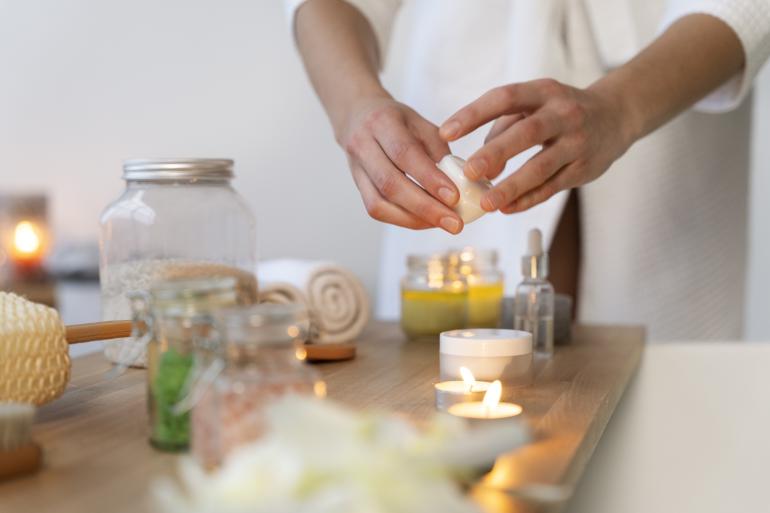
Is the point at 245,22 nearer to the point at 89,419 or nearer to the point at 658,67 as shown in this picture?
the point at 658,67

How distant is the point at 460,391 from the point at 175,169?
1.23 ft

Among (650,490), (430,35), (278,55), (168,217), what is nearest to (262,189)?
(278,55)

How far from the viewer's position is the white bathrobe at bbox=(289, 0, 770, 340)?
1466 millimetres

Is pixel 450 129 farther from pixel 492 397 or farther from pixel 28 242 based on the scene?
pixel 28 242

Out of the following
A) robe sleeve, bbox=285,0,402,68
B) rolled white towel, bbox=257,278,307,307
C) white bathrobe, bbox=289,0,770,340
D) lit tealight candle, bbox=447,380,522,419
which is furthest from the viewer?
white bathrobe, bbox=289,0,770,340

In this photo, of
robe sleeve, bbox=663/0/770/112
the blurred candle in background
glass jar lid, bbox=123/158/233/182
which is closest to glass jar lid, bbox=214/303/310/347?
glass jar lid, bbox=123/158/233/182

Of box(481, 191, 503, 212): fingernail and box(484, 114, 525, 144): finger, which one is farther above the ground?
box(484, 114, 525, 144): finger

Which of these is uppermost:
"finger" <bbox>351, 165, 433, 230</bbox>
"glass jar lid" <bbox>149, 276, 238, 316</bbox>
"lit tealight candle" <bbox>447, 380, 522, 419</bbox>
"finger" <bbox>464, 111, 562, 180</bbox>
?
"finger" <bbox>464, 111, 562, 180</bbox>

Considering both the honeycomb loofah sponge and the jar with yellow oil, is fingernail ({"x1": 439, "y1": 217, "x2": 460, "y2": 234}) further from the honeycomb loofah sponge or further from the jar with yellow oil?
the honeycomb loofah sponge

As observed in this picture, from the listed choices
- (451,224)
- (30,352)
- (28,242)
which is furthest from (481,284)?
(28,242)

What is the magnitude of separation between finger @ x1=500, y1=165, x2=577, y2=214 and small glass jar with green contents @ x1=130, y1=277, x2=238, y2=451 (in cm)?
40

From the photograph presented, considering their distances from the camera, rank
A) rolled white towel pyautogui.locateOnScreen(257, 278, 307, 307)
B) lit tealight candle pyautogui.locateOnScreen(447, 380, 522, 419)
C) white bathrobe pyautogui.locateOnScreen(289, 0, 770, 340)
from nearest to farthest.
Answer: lit tealight candle pyautogui.locateOnScreen(447, 380, 522, 419) < rolled white towel pyautogui.locateOnScreen(257, 278, 307, 307) < white bathrobe pyautogui.locateOnScreen(289, 0, 770, 340)

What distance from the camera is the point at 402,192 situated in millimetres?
924

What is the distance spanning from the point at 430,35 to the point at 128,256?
2.70 feet
